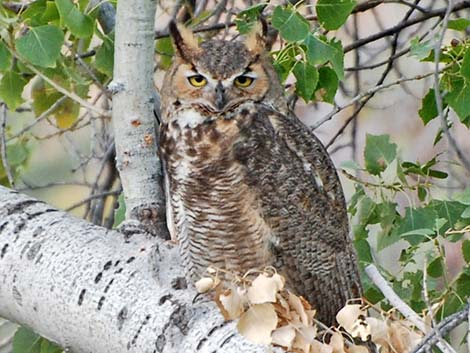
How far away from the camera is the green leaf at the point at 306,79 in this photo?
2.01 metres

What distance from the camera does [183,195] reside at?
201 centimetres

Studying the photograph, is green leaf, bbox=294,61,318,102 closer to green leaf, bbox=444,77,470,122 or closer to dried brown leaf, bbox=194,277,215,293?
green leaf, bbox=444,77,470,122

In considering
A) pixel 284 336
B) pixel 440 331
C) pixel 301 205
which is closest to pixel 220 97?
pixel 301 205

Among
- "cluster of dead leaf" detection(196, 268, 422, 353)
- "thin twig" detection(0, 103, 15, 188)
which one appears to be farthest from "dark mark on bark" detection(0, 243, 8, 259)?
"thin twig" detection(0, 103, 15, 188)

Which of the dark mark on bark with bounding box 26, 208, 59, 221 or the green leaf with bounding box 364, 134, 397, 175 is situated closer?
the dark mark on bark with bounding box 26, 208, 59, 221

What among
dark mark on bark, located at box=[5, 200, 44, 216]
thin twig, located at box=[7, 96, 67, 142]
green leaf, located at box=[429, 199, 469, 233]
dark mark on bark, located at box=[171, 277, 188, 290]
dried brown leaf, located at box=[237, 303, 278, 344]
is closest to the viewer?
dried brown leaf, located at box=[237, 303, 278, 344]

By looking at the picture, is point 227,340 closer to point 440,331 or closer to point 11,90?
point 440,331

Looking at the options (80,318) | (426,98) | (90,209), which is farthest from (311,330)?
(90,209)

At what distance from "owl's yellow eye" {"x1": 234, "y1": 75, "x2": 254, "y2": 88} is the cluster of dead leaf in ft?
2.13

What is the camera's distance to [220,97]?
208 centimetres

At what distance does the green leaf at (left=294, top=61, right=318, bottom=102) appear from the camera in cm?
201

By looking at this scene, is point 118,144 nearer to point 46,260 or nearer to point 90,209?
point 46,260

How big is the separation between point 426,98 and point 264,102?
0.32 meters

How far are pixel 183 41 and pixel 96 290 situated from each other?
0.67 m
